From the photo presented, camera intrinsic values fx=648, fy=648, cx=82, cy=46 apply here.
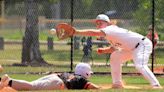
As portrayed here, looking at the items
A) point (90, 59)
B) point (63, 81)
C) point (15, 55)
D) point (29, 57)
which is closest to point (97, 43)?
point (90, 59)

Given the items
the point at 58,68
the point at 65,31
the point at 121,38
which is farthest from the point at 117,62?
the point at 58,68

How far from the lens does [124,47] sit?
13477 mm

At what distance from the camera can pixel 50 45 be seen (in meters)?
28.6

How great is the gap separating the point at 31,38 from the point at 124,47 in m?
10.6

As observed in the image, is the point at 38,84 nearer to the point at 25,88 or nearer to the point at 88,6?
the point at 25,88

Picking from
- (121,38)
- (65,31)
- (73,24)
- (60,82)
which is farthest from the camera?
(73,24)

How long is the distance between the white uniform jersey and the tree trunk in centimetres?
1006

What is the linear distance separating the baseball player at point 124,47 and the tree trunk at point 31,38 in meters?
9.71

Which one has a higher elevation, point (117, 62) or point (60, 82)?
point (117, 62)

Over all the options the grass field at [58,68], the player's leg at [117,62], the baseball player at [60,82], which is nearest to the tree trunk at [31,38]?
the grass field at [58,68]

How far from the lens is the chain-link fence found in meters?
23.3

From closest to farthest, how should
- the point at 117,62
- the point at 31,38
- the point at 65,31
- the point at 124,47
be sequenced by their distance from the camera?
the point at 65,31 → the point at 124,47 → the point at 117,62 → the point at 31,38

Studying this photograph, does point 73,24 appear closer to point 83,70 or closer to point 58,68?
point 58,68

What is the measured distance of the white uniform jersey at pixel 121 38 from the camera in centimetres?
1317
